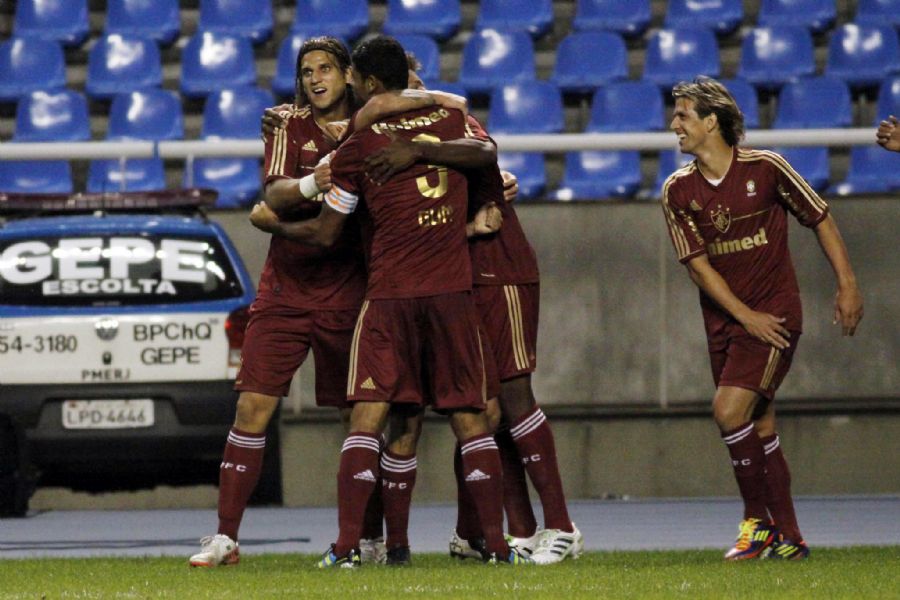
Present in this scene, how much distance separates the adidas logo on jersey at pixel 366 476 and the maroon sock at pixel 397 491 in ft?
0.98

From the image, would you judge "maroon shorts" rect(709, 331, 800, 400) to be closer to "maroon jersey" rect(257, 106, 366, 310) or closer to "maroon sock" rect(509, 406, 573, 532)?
"maroon sock" rect(509, 406, 573, 532)

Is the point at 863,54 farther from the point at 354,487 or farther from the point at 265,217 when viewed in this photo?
the point at 354,487

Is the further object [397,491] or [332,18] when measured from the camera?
[332,18]

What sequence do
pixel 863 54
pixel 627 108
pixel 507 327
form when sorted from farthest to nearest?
pixel 863 54 < pixel 627 108 < pixel 507 327

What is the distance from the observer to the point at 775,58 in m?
15.3

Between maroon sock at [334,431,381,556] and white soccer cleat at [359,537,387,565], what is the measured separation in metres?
0.58

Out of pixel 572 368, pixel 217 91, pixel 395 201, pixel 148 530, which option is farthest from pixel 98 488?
pixel 395 201

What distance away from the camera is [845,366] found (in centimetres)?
1247

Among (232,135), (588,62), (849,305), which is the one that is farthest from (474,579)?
(588,62)

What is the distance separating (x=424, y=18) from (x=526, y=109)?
4.60 feet

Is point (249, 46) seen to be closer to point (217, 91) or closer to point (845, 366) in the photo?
point (217, 91)

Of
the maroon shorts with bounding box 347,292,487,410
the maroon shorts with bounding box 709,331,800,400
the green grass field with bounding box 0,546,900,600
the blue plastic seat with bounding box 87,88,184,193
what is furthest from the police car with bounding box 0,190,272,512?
the blue plastic seat with bounding box 87,88,184,193

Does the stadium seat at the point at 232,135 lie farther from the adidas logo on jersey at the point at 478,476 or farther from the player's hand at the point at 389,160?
the adidas logo on jersey at the point at 478,476

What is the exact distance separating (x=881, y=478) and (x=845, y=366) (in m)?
0.79
